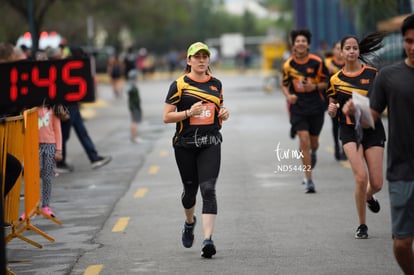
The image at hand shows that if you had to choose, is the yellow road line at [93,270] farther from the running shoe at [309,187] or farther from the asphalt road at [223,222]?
the running shoe at [309,187]

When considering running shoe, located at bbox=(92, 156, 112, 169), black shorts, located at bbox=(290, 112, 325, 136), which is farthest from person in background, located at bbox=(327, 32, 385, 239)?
running shoe, located at bbox=(92, 156, 112, 169)

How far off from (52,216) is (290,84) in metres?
3.80

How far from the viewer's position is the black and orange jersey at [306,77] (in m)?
14.2

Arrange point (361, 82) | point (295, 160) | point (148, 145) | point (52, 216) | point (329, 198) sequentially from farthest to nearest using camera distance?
point (148, 145), point (295, 160), point (329, 198), point (52, 216), point (361, 82)

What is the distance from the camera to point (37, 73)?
852cm

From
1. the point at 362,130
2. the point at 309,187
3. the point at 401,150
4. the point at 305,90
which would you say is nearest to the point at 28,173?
the point at 362,130

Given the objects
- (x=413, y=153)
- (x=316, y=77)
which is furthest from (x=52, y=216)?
(x=413, y=153)

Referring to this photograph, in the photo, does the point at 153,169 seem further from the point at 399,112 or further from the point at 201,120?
the point at 399,112

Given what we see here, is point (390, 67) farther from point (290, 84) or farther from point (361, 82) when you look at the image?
point (290, 84)

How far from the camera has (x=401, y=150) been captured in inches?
286

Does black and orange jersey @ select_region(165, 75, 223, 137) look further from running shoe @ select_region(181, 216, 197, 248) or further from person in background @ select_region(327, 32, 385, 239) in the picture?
person in background @ select_region(327, 32, 385, 239)

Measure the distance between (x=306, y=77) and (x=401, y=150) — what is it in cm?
698

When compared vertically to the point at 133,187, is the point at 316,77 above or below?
above

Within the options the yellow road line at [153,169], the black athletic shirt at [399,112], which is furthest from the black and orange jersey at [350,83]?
the yellow road line at [153,169]
